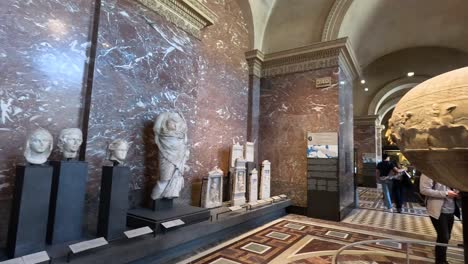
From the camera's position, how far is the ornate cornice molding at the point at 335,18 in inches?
247

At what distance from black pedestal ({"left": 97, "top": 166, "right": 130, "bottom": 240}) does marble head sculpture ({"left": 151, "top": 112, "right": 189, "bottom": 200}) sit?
0.63m

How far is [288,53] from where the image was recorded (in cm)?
684

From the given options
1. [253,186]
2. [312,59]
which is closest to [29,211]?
[253,186]

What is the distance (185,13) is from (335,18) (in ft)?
12.7

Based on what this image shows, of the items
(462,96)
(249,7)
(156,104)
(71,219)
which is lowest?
(71,219)

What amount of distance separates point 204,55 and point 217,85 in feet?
2.49

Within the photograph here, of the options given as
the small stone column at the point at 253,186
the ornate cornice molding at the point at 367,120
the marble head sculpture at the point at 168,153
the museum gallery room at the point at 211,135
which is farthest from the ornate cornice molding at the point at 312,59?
the ornate cornice molding at the point at 367,120

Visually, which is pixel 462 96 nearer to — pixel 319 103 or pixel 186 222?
pixel 186 222

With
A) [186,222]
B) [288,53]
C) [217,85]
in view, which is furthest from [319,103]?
[186,222]

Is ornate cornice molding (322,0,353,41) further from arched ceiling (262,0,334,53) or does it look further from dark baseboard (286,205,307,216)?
dark baseboard (286,205,307,216)

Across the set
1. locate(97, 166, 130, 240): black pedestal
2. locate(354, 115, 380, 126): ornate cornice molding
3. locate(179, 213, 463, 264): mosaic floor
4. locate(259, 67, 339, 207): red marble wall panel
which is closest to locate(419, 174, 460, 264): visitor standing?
locate(179, 213, 463, 264): mosaic floor

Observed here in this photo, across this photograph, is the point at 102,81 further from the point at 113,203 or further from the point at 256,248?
the point at 256,248

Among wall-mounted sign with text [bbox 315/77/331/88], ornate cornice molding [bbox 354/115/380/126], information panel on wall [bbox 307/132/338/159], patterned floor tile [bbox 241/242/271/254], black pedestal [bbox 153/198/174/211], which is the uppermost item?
ornate cornice molding [bbox 354/115/380/126]

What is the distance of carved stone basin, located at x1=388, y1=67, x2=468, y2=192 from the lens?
1008 mm
